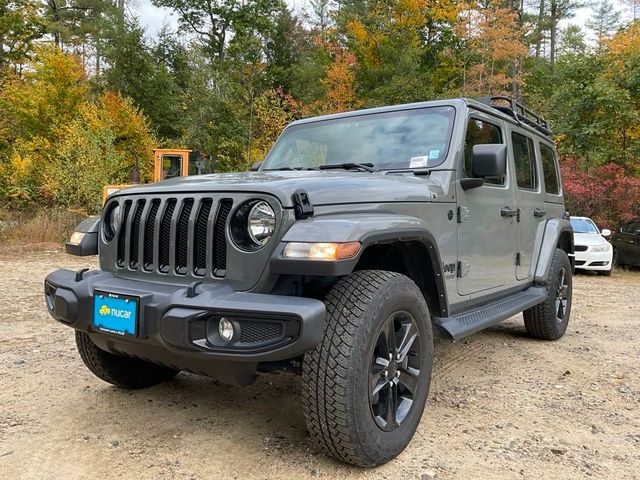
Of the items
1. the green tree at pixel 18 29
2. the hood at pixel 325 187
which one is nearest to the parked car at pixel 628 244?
the hood at pixel 325 187

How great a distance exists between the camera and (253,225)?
2.36 metres

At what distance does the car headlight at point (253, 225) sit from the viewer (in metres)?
2.34

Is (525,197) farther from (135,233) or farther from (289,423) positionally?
(135,233)

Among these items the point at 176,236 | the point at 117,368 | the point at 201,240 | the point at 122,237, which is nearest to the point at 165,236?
the point at 176,236

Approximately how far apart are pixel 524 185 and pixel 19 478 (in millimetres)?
4176

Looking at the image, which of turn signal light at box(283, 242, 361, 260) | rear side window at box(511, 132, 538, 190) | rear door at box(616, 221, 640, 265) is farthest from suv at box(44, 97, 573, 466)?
rear door at box(616, 221, 640, 265)

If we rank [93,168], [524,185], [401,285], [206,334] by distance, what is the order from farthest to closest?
1. [93,168]
2. [524,185]
3. [401,285]
4. [206,334]

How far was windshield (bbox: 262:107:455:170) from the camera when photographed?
11.3ft

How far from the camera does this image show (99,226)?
3.01 meters

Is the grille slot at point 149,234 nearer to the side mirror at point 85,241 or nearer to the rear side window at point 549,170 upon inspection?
the side mirror at point 85,241

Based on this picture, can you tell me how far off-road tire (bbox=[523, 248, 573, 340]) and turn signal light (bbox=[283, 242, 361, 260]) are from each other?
130 inches

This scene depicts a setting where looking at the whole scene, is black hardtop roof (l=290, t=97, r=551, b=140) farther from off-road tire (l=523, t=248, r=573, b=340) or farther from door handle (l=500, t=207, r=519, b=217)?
off-road tire (l=523, t=248, r=573, b=340)

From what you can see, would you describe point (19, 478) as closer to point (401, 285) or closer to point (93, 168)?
point (401, 285)

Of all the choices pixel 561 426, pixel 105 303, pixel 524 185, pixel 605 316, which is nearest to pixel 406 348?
pixel 561 426
